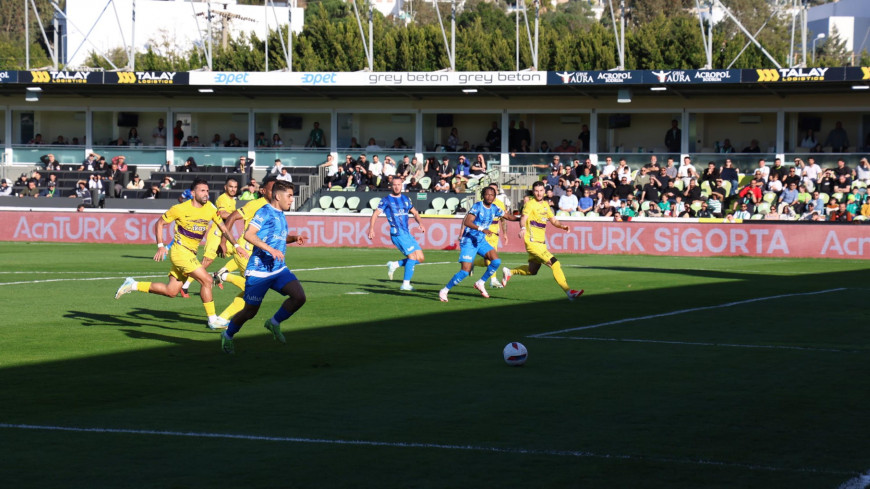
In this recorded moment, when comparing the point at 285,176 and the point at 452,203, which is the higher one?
the point at 285,176

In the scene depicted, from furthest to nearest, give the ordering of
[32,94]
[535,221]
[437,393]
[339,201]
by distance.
Answer: 1. [32,94]
2. [339,201]
3. [535,221]
4. [437,393]

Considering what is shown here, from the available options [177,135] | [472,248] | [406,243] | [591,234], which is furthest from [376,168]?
[472,248]

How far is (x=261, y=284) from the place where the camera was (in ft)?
36.8

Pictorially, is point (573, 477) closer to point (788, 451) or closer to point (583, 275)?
point (788, 451)

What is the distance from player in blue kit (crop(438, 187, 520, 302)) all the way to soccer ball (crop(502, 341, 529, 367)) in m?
6.95

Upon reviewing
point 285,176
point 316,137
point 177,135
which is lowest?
point 285,176

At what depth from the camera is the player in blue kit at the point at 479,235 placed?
59.0 ft

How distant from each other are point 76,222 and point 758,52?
4041cm

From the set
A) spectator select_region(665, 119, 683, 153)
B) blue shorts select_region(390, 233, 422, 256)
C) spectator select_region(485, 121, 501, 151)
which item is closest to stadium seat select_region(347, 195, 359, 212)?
spectator select_region(485, 121, 501, 151)

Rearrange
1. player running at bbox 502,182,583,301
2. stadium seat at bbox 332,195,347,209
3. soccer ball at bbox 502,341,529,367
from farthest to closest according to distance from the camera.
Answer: stadium seat at bbox 332,195,347,209, player running at bbox 502,182,583,301, soccer ball at bbox 502,341,529,367

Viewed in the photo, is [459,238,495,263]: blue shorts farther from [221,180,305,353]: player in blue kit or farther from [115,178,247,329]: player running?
[221,180,305,353]: player in blue kit

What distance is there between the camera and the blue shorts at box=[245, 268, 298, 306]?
11188 millimetres

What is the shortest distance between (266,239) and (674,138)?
32.7 metres

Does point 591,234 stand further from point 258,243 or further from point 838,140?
point 258,243
